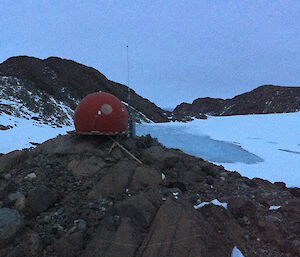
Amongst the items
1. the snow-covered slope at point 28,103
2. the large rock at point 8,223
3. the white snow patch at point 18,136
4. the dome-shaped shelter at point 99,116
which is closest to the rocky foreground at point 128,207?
the large rock at point 8,223

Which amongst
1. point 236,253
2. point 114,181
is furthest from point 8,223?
point 236,253

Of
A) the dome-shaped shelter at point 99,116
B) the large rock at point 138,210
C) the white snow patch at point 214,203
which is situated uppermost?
the dome-shaped shelter at point 99,116

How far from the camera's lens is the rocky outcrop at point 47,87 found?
2997 centimetres

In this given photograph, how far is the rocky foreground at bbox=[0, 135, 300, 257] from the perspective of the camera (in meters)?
4.61

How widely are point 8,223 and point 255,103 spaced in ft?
328

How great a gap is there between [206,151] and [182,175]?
12.8 metres

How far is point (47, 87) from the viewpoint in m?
46.5

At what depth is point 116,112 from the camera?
7566 mm

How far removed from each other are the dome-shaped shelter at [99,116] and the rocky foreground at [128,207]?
22.7 inches

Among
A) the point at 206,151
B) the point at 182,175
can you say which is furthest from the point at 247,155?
the point at 182,175

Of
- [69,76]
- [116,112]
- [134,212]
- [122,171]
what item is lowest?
[134,212]

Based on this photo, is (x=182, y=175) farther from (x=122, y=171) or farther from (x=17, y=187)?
(x=17, y=187)

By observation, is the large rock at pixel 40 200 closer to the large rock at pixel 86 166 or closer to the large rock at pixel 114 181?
the large rock at pixel 114 181

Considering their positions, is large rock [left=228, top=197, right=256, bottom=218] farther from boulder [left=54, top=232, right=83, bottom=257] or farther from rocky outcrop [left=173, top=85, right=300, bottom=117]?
rocky outcrop [left=173, top=85, right=300, bottom=117]
